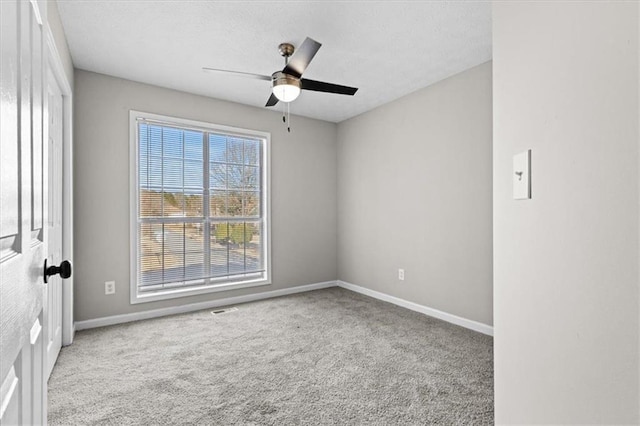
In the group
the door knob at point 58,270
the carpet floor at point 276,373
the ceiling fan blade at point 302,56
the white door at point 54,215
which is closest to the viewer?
the door knob at point 58,270

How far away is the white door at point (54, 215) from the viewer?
7.81ft

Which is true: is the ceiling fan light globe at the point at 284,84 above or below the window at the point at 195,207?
above

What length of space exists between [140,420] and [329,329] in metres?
1.73

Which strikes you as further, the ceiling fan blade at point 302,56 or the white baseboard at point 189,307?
the white baseboard at point 189,307

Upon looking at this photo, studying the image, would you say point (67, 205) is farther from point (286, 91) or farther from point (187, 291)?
point (286, 91)

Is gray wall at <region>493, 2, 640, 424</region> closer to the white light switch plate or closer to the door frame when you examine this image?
the white light switch plate

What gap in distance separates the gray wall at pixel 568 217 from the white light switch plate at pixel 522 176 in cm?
2

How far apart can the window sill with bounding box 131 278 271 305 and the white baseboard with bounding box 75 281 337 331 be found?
12 centimetres

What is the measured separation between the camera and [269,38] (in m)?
2.61

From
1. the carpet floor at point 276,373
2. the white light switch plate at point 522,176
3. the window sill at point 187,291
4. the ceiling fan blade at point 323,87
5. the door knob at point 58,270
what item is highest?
the ceiling fan blade at point 323,87

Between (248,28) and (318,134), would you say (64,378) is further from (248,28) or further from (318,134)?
(318,134)

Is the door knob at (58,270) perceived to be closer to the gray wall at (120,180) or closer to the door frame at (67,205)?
the door frame at (67,205)

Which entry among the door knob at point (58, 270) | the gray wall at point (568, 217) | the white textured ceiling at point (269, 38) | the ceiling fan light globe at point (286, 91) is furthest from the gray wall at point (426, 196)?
the door knob at point (58, 270)

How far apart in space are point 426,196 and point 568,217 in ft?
10.1
